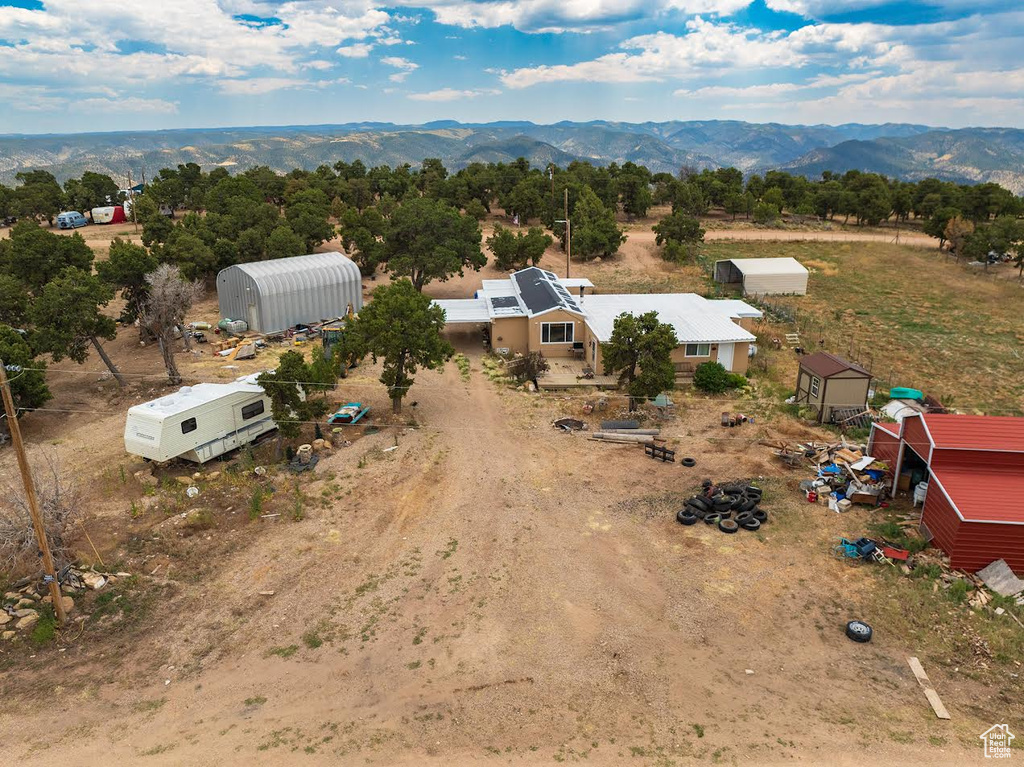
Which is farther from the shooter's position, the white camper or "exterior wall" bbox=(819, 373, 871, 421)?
"exterior wall" bbox=(819, 373, 871, 421)

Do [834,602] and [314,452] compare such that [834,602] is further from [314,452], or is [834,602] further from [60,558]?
[60,558]

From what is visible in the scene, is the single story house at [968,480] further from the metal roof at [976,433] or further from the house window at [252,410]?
the house window at [252,410]

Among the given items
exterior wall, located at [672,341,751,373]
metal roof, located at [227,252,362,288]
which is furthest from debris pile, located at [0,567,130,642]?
exterior wall, located at [672,341,751,373]

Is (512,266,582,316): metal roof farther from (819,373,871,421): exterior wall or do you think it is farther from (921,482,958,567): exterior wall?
(921,482,958,567): exterior wall

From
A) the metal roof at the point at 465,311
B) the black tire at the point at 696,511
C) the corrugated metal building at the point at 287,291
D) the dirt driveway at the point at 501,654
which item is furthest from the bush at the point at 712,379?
the corrugated metal building at the point at 287,291

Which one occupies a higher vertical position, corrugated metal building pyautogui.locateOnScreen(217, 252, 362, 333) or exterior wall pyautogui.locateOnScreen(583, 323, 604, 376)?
corrugated metal building pyautogui.locateOnScreen(217, 252, 362, 333)

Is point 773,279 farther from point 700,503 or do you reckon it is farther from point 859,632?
point 859,632
